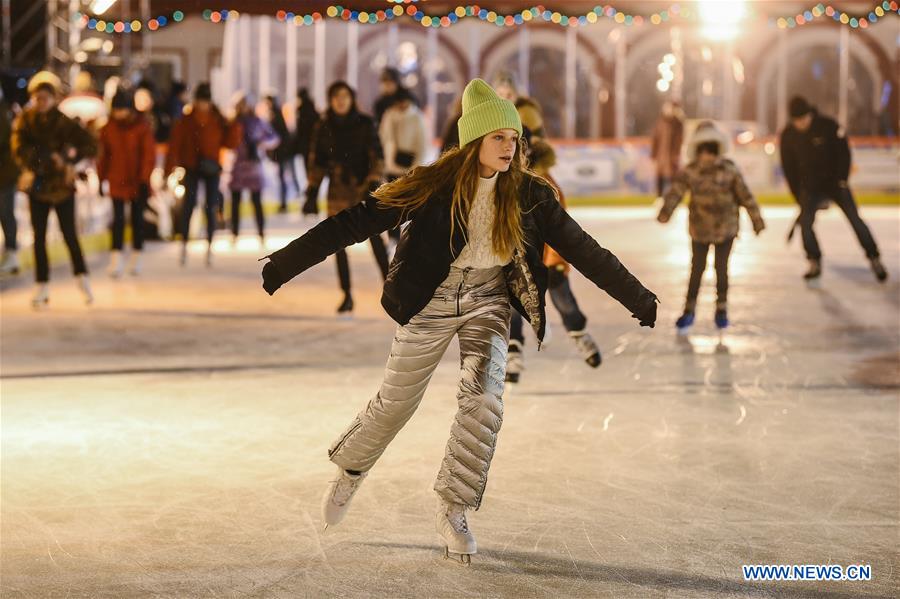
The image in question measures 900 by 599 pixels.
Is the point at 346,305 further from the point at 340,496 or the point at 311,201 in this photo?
the point at 340,496

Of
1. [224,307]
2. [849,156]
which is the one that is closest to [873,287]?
[849,156]

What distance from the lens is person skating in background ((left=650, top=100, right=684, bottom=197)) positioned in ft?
65.9

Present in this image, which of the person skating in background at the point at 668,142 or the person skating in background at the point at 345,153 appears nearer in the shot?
the person skating in background at the point at 345,153

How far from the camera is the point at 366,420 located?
4316 mm

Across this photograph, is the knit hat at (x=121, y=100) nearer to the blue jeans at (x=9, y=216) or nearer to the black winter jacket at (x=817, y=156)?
the blue jeans at (x=9, y=216)

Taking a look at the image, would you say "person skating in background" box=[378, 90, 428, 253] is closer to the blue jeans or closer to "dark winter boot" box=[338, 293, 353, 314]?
"dark winter boot" box=[338, 293, 353, 314]

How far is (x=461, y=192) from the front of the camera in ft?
13.8

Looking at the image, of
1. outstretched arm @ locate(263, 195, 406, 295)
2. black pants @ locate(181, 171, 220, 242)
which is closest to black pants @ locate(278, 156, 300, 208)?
black pants @ locate(181, 171, 220, 242)

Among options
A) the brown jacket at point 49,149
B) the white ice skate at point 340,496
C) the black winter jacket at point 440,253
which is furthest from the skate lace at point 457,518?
the brown jacket at point 49,149

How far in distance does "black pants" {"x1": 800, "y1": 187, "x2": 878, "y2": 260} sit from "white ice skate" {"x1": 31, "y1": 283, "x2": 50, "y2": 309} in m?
5.57

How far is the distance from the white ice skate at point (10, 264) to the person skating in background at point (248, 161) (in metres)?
3.03

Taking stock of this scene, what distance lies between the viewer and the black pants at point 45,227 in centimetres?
970

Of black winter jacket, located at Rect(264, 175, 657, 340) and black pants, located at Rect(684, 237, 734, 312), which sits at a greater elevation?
black winter jacket, located at Rect(264, 175, 657, 340)

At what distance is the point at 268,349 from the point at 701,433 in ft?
10.2
